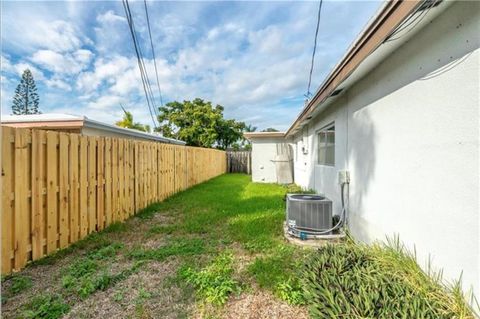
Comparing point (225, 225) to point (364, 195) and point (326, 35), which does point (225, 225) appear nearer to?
point (364, 195)

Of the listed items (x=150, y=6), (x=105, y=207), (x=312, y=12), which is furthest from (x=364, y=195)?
(x=150, y=6)

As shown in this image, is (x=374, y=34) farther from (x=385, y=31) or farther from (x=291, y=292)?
(x=291, y=292)

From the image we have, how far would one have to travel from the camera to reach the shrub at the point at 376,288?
1.78 m

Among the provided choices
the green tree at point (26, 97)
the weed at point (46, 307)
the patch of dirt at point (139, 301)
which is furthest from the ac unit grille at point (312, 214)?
the green tree at point (26, 97)

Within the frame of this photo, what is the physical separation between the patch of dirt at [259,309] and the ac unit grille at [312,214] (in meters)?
1.81

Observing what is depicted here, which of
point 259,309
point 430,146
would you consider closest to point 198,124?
point 259,309

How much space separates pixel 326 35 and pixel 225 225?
6.75m

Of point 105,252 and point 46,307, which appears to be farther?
point 105,252

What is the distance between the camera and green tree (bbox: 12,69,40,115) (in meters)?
24.4

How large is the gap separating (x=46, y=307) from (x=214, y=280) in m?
1.63

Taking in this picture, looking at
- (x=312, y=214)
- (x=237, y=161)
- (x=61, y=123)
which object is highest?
(x=61, y=123)

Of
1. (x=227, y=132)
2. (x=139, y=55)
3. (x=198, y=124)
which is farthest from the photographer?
(x=227, y=132)

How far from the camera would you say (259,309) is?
240 centimetres

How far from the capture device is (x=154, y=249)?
3.94m
